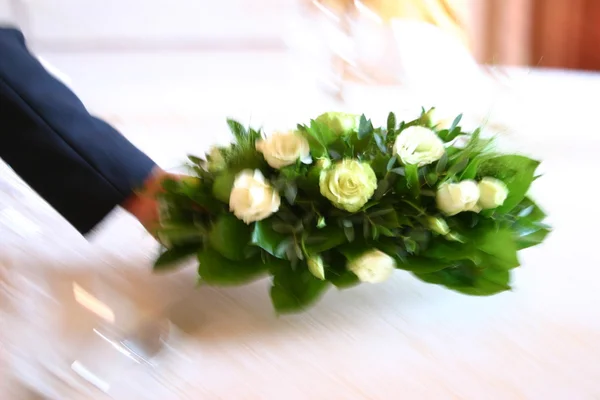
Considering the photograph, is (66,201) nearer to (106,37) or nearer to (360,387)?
(360,387)

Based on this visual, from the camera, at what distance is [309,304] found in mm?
575

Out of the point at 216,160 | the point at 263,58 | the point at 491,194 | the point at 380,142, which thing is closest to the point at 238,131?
the point at 216,160

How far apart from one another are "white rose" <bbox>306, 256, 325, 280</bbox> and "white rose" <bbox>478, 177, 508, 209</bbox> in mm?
159

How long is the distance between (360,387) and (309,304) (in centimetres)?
9

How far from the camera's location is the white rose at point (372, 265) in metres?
0.55

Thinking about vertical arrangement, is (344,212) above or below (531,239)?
above

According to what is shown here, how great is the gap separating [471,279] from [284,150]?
225 millimetres

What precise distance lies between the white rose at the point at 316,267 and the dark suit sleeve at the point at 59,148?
23cm

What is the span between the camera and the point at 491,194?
56 centimetres

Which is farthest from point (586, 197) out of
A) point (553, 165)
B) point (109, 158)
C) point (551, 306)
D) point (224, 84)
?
point (224, 84)

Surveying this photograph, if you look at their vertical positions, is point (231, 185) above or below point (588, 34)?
above

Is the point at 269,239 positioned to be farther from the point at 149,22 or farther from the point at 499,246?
the point at 149,22

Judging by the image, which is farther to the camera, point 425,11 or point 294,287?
point 425,11

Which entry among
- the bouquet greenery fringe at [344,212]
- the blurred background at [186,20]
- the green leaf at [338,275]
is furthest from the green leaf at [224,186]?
the blurred background at [186,20]
